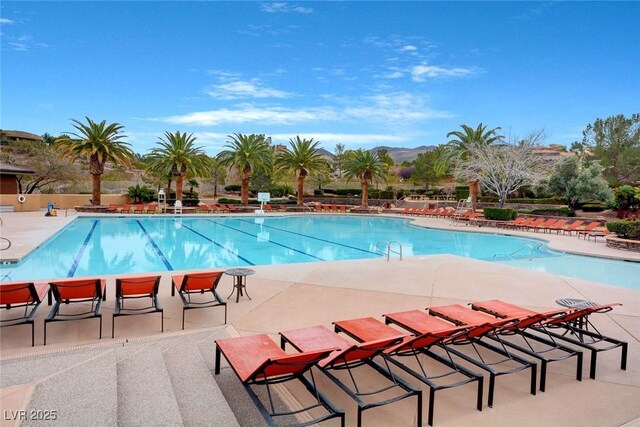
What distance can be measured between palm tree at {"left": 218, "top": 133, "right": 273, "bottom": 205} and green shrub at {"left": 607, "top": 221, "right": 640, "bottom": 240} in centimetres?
2271

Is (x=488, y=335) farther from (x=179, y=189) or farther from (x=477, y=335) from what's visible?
(x=179, y=189)

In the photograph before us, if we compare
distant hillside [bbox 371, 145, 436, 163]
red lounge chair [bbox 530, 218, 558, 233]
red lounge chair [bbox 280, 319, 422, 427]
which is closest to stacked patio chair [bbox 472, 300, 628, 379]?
red lounge chair [bbox 280, 319, 422, 427]

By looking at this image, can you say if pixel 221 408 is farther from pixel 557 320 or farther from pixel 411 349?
pixel 557 320

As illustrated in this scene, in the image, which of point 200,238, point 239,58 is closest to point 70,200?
point 239,58

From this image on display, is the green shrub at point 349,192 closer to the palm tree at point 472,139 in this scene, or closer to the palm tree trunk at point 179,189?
the palm tree at point 472,139

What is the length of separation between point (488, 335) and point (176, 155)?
28.3 meters

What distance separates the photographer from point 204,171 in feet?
105

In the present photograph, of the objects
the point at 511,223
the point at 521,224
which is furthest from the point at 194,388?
the point at 511,223

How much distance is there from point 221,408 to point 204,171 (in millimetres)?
30563

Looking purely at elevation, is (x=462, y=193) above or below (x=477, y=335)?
above

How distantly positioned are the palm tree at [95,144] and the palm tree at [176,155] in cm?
241

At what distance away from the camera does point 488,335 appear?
4230mm

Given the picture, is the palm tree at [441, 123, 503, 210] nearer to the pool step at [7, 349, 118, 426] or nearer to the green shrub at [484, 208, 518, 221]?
the green shrub at [484, 208, 518, 221]

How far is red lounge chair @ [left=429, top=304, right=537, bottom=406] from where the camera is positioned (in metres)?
3.73
